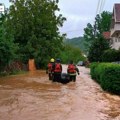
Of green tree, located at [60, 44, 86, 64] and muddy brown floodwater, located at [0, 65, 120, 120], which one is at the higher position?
green tree, located at [60, 44, 86, 64]

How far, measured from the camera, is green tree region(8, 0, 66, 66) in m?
56.6

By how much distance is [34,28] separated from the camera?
187 feet

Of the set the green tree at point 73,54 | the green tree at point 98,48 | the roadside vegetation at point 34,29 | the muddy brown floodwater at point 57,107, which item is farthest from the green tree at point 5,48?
the green tree at point 73,54

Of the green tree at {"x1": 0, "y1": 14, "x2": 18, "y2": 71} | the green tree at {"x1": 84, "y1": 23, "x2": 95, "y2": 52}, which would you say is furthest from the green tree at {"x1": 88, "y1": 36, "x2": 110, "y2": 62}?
the green tree at {"x1": 84, "y1": 23, "x2": 95, "y2": 52}

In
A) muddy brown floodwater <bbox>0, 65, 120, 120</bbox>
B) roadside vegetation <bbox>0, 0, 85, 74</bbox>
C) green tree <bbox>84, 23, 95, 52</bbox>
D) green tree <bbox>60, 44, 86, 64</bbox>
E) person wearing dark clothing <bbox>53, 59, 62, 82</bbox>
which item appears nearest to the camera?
muddy brown floodwater <bbox>0, 65, 120, 120</bbox>

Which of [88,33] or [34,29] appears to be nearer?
[34,29]

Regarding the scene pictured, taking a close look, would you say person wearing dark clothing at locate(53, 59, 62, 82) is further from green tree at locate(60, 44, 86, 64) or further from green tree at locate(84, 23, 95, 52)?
green tree at locate(60, 44, 86, 64)

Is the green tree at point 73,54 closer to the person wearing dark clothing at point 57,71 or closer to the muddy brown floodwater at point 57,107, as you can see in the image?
the person wearing dark clothing at point 57,71

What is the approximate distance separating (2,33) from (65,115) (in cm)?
2252

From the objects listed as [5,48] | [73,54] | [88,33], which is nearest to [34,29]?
[5,48]

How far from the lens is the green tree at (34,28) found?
186ft

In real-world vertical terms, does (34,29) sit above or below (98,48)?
above

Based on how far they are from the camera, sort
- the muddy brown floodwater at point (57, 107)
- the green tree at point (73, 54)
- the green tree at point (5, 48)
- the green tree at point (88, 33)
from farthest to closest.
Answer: the green tree at point (73, 54)
the green tree at point (88, 33)
the green tree at point (5, 48)
the muddy brown floodwater at point (57, 107)

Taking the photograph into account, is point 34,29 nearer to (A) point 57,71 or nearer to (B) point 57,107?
(A) point 57,71
